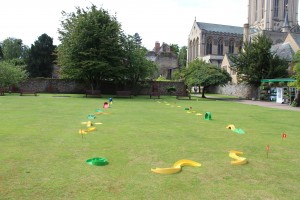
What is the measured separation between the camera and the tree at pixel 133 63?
38031 millimetres

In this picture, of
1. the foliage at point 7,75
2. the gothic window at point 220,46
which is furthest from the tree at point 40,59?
the gothic window at point 220,46

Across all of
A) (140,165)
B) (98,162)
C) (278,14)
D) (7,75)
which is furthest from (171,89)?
(278,14)

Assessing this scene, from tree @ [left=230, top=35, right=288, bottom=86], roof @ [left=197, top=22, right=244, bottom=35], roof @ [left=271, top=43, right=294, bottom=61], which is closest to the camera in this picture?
tree @ [left=230, top=35, right=288, bottom=86]

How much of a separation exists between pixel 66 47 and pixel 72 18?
4.39 metres

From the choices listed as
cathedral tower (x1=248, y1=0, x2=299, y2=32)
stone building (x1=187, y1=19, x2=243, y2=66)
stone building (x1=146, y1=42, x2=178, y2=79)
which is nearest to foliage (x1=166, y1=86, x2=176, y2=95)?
stone building (x1=146, y1=42, x2=178, y2=79)

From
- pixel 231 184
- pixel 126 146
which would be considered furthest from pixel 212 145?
pixel 231 184

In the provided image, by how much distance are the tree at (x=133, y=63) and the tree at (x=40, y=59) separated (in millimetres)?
26757

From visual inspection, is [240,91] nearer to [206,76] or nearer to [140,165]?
[206,76]

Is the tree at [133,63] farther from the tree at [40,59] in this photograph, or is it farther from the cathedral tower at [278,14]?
the cathedral tower at [278,14]

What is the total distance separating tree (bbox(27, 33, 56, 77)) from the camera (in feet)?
196

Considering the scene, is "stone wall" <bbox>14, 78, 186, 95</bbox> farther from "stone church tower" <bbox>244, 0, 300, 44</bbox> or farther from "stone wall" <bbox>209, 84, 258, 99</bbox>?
"stone church tower" <bbox>244, 0, 300, 44</bbox>

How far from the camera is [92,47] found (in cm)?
3453

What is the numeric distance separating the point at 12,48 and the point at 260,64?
69.8 metres

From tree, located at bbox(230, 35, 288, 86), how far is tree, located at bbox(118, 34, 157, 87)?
13.6m
